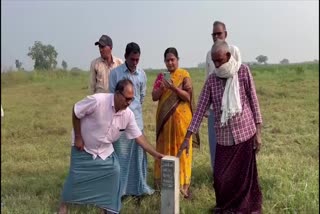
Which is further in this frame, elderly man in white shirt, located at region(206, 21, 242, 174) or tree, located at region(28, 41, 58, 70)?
tree, located at region(28, 41, 58, 70)

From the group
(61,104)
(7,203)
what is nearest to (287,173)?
(7,203)

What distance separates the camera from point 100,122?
3.35m

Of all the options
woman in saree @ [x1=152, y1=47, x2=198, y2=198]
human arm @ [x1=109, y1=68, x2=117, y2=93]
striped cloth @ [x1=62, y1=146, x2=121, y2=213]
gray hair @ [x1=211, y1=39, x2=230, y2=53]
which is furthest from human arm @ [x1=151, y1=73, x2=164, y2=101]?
striped cloth @ [x1=62, y1=146, x2=121, y2=213]

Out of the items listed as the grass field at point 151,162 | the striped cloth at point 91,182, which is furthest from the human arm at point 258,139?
the striped cloth at point 91,182

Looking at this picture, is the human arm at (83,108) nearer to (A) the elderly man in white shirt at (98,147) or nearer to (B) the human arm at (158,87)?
(A) the elderly man in white shirt at (98,147)

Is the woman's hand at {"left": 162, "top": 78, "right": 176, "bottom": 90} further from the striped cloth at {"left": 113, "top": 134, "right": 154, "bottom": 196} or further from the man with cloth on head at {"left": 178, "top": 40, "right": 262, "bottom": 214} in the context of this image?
the striped cloth at {"left": 113, "top": 134, "right": 154, "bottom": 196}

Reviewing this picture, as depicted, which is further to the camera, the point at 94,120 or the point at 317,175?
the point at 317,175

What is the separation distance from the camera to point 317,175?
15.5 ft

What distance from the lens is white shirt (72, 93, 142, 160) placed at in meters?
3.29

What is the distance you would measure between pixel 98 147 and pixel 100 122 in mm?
243

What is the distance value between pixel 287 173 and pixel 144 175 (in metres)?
1.73

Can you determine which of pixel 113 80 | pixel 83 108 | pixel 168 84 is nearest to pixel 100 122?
pixel 83 108

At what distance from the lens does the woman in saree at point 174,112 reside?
13.8 ft

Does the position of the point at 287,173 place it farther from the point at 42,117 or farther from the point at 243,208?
the point at 42,117
